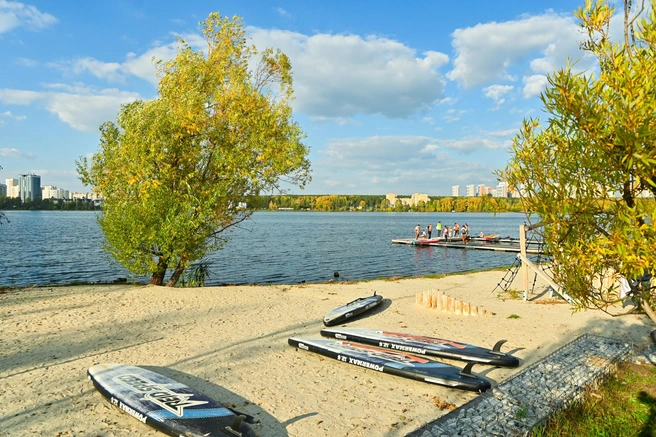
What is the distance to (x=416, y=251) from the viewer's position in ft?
132

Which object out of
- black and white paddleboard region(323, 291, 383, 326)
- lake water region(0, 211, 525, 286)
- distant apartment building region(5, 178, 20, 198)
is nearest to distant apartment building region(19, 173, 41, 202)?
distant apartment building region(5, 178, 20, 198)

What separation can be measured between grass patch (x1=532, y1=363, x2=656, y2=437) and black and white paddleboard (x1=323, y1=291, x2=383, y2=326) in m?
6.86

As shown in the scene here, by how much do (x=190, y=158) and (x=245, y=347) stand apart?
10.4m

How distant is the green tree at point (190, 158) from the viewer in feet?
56.5

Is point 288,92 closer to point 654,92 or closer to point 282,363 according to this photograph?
point 282,363

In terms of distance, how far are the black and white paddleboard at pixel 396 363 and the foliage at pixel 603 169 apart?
2735 mm

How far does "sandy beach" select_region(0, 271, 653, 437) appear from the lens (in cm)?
686

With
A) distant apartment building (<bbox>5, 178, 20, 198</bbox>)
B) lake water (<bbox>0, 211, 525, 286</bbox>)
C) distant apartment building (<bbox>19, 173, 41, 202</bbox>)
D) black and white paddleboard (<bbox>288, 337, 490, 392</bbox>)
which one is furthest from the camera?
distant apartment building (<bbox>5, 178, 20, 198</bbox>)

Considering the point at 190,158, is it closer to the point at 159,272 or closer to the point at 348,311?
the point at 159,272

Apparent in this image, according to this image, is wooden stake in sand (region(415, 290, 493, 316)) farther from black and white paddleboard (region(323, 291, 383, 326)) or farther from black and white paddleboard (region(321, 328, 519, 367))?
black and white paddleboard (region(321, 328, 519, 367))

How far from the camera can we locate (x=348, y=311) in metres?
13.1

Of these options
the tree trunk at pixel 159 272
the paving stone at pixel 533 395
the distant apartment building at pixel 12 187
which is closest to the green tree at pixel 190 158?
the tree trunk at pixel 159 272

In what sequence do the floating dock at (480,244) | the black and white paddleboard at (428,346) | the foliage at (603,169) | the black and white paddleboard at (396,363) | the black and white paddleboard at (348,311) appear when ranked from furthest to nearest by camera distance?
the floating dock at (480,244)
the black and white paddleboard at (348,311)
the black and white paddleboard at (428,346)
the black and white paddleboard at (396,363)
the foliage at (603,169)

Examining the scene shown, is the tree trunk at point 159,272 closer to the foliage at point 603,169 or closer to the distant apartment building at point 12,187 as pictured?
the foliage at point 603,169
